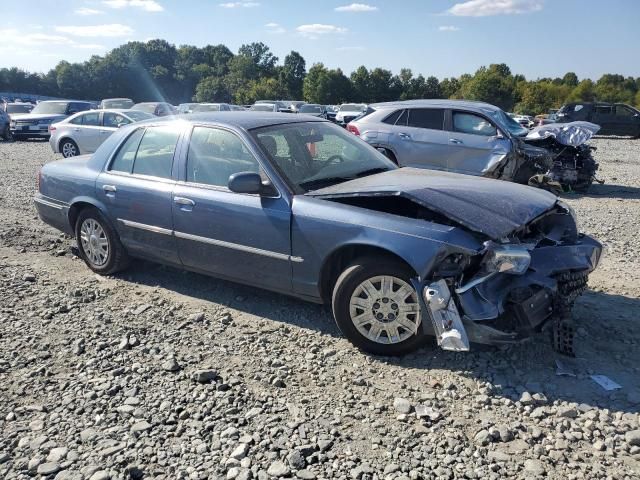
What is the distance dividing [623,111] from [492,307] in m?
26.5

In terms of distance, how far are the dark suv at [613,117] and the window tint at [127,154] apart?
988 inches

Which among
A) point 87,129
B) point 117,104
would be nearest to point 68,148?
point 87,129

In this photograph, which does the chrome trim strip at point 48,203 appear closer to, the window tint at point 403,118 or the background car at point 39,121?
the window tint at point 403,118

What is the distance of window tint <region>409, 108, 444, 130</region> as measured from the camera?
10180mm

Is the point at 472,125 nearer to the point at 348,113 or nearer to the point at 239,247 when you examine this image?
the point at 239,247

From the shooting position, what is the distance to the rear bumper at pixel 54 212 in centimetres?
581

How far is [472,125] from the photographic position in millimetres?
9961

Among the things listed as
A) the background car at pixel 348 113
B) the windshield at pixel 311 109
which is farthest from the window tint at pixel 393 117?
the windshield at pixel 311 109

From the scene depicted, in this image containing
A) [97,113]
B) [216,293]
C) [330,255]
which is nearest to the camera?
[330,255]

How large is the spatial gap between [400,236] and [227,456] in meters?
1.72

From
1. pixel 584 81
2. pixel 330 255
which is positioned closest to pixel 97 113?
pixel 330 255

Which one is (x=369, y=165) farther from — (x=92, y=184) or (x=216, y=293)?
(x=92, y=184)

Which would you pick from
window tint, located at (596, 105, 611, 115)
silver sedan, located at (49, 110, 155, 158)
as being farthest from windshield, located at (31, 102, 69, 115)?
window tint, located at (596, 105, 611, 115)

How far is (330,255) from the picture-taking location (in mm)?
4020
